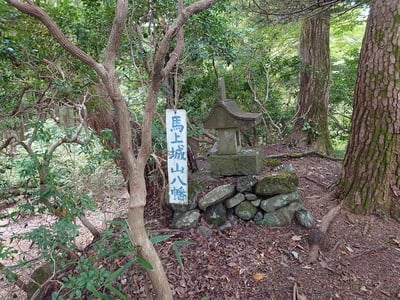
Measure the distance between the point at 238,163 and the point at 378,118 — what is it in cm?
147

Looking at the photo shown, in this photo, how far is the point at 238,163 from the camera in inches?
130

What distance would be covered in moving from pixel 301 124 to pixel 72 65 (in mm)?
4070

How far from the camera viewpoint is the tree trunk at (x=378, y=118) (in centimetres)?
285

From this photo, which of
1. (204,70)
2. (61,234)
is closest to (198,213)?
(61,234)

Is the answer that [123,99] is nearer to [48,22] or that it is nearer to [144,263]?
[48,22]

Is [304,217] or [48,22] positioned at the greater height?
[48,22]

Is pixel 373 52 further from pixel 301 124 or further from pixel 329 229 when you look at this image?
pixel 301 124

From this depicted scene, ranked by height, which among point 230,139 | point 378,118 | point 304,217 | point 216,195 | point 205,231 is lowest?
point 205,231

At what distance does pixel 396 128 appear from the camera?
9.41 feet

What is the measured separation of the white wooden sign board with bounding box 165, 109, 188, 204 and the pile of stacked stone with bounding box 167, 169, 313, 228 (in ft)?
0.69

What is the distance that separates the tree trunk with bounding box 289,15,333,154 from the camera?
5457 mm

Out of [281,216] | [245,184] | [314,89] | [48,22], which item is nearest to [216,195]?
[245,184]

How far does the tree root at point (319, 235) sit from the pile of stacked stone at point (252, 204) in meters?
0.14

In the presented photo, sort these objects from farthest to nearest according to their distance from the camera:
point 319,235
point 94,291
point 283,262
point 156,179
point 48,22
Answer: point 156,179 → point 319,235 → point 283,262 → point 94,291 → point 48,22
